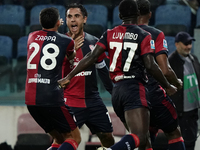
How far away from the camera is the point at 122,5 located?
3.61 m

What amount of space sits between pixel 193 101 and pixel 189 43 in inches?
29.2

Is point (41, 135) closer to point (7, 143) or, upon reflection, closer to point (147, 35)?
point (7, 143)

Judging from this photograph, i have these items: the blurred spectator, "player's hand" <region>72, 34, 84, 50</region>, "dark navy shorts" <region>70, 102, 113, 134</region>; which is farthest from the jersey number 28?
the blurred spectator

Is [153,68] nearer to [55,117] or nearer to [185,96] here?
[55,117]

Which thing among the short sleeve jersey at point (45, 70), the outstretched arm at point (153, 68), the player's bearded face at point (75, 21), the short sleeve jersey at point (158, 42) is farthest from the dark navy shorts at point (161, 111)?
the player's bearded face at point (75, 21)

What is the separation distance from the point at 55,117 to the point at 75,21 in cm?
128

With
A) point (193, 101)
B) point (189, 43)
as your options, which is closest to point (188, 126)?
point (193, 101)

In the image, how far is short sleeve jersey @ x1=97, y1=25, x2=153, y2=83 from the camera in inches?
139

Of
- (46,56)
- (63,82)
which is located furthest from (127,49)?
→ (46,56)

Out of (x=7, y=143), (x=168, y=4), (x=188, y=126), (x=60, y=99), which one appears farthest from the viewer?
(x=168, y=4)

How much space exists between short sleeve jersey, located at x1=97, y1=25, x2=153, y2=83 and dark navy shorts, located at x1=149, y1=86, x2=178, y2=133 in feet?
1.55

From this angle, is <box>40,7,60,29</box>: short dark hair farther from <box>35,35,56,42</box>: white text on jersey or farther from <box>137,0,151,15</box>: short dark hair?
<box>137,0,151,15</box>: short dark hair

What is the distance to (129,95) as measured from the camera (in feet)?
11.6

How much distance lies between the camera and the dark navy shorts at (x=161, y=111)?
4.03 meters
